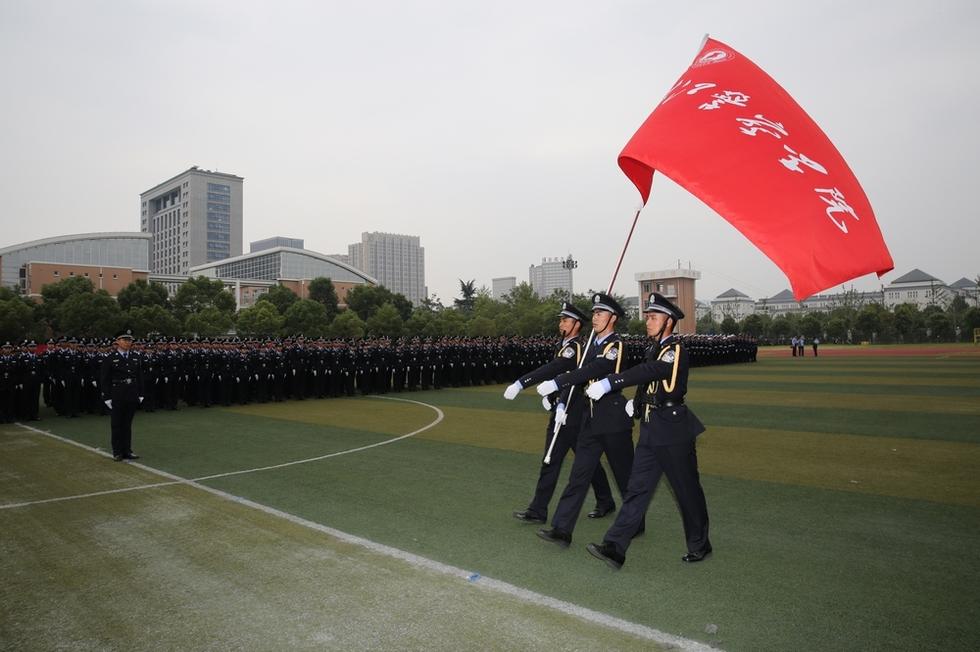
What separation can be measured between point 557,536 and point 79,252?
118 metres

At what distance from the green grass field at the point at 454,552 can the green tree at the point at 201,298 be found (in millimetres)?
49927

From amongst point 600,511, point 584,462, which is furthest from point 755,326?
point 584,462

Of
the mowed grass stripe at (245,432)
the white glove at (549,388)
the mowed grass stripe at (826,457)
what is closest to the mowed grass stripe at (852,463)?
the mowed grass stripe at (826,457)

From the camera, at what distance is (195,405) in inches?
577

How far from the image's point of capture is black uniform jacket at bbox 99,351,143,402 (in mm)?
8430

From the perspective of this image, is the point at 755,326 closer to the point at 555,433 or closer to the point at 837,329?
the point at 837,329

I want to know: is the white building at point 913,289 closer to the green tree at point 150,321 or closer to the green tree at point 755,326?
the green tree at point 755,326

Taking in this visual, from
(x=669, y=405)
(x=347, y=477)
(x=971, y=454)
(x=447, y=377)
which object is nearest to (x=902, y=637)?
(x=669, y=405)

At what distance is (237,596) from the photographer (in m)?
3.92

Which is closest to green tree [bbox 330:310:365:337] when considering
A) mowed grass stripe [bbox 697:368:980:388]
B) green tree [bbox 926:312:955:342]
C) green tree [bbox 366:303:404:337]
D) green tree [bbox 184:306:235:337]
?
green tree [bbox 366:303:404:337]

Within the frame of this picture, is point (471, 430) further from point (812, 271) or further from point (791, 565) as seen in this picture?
point (812, 271)

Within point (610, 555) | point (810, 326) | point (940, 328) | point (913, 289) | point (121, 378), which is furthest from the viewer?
point (913, 289)

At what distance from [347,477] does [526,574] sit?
3.50m

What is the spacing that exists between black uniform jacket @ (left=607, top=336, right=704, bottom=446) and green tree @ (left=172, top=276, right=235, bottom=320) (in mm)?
55824
